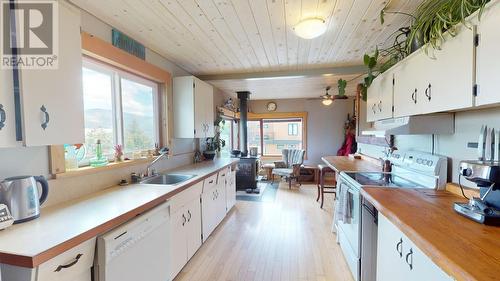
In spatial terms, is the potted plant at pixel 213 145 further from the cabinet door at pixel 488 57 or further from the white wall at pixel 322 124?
the cabinet door at pixel 488 57

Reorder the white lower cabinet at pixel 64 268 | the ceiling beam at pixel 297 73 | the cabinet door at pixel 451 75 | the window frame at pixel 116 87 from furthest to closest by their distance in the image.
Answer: the ceiling beam at pixel 297 73 → the window frame at pixel 116 87 → the cabinet door at pixel 451 75 → the white lower cabinet at pixel 64 268

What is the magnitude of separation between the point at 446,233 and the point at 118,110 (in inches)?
Result: 104

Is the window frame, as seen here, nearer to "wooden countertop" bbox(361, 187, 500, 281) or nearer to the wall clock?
"wooden countertop" bbox(361, 187, 500, 281)

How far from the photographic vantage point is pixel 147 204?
1.57m

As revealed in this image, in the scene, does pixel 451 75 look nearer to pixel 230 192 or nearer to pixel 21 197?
pixel 21 197

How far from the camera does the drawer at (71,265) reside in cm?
96

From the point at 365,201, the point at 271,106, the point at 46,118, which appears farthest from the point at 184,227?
the point at 271,106

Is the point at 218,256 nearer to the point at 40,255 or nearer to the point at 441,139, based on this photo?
the point at 40,255

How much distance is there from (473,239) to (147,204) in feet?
5.80

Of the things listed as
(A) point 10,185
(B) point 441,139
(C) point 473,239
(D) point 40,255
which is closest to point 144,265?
(D) point 40,255

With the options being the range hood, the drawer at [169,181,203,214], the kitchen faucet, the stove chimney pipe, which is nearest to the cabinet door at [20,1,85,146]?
the drawer at [169,181,203,214]

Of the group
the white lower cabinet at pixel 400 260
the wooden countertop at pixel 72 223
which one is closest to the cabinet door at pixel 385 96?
the white lower cabinet at pixel 400 260

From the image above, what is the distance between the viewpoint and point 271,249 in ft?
8.41

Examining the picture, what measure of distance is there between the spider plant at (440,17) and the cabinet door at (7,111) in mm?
2293
